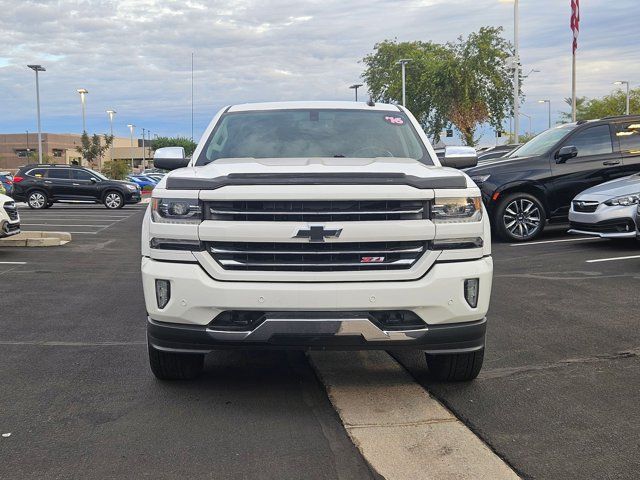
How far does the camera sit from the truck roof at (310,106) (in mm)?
6102

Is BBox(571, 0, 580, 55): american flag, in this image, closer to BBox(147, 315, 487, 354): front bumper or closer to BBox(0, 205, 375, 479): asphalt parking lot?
BBox(0, 205, 375, 479): asphalt parking lot

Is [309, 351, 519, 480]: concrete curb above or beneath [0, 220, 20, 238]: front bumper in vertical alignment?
beneath

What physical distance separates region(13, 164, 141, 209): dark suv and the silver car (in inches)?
793

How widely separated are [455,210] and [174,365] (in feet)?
6.77

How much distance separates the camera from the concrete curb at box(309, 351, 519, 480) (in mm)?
3521

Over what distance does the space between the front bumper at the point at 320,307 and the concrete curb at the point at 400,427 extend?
0.43 metres

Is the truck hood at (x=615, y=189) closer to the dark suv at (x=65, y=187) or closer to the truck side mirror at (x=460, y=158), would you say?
the truck side mirror at (x=460, y=158)

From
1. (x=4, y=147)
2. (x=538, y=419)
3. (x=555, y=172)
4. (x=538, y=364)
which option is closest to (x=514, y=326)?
(x=538, y=364)

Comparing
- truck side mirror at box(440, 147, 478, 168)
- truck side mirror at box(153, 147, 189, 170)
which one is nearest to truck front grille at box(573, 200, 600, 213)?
truck side mirror at box(440, 147, 478, 168)

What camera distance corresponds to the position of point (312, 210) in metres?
4.20

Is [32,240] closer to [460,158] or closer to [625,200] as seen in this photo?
[460,158]

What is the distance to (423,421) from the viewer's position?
4180 millimetres

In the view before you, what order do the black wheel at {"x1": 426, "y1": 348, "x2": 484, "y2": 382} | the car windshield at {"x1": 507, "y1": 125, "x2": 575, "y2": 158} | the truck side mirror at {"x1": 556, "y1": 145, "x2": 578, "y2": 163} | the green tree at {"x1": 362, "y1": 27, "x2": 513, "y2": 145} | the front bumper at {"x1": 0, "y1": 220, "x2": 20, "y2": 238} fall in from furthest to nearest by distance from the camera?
1. the green tree at {"x1": 362, "y1": 27, "x2": 513, "y2": 145}
2. the car windshield at {"x1": 507, "y1": 125, "x2": 575, "y2": 158}
3. the truck side mirror at {"x1": 556, "y1": 145, "x2": 578, "y2": 163}
4. the front bumper at {"x1": 0, "y1": 220, "x2": 20, "y2": 238}
5. the black wheel at {"x1": 426, "y1": 348, "x2": 484, "y2": 382}

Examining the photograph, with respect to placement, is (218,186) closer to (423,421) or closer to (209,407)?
(209,407)
